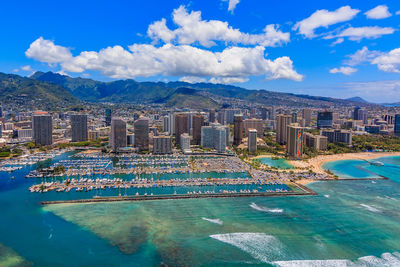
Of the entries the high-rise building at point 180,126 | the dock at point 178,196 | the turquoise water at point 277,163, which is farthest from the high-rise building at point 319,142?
the dock at point 178,196

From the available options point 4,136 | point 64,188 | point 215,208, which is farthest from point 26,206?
point 4,136

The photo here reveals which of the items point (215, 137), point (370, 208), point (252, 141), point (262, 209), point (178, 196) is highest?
point (215, 137)

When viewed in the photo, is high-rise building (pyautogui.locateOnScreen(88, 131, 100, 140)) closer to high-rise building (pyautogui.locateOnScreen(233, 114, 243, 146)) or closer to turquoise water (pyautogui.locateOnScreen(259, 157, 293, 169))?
high-rise building (pyautogui.locateOnScreen(233, 114, 243, 146))

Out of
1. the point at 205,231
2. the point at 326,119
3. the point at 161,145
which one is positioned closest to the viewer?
the point at 205,231

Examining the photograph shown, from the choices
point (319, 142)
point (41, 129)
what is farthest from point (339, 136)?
point (41, 129)

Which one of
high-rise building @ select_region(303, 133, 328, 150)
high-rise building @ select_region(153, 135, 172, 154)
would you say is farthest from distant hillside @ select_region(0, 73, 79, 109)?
high-rise building @ select_region(303, 133, 328, 150)

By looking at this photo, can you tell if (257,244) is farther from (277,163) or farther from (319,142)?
(319,142)
